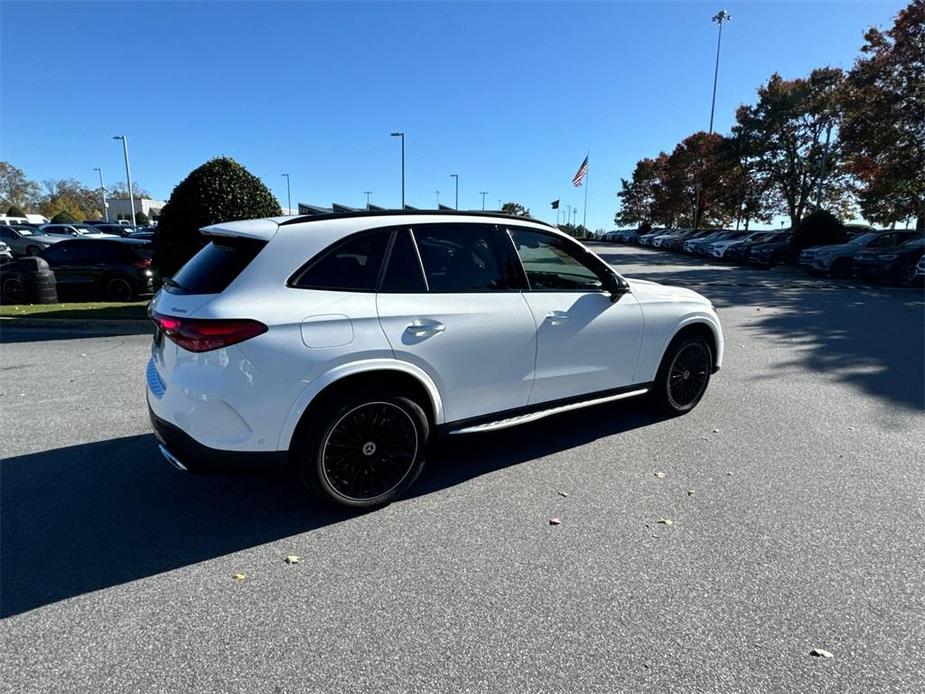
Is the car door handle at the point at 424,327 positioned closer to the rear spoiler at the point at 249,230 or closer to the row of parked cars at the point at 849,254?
the rear spoiler at the point at 249,230

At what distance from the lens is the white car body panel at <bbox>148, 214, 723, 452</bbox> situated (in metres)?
2.92

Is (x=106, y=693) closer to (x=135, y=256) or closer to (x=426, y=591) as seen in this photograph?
(x=426, y=591)

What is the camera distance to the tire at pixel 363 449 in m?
3.15

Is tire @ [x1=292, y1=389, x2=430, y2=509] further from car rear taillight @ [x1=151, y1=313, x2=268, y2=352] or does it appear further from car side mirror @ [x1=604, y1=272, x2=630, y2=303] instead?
car side mirror @ [x1=604, y1=272, x2=630, y2=303]

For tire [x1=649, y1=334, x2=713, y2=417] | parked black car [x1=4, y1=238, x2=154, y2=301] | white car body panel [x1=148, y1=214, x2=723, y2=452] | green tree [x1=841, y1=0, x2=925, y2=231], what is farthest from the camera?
green tree [x1=841, y1=0, x2=925, y2=231]

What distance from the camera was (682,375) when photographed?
5.03m

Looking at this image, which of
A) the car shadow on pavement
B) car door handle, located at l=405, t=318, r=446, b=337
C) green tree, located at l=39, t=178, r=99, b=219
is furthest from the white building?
car door handle, located at l=405, t=318, r=446, b=337

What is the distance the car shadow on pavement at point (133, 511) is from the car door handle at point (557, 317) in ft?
3.42

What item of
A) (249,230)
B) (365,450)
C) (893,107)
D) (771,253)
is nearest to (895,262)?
(771,253)

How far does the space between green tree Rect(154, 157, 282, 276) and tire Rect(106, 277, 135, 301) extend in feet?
13.1

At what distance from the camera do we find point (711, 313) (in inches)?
201

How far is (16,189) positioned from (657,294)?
343 ft

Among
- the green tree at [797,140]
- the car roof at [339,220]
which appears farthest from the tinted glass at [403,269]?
the green tree at [797,140]

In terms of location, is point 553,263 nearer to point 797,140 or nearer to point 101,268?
point 101,268
